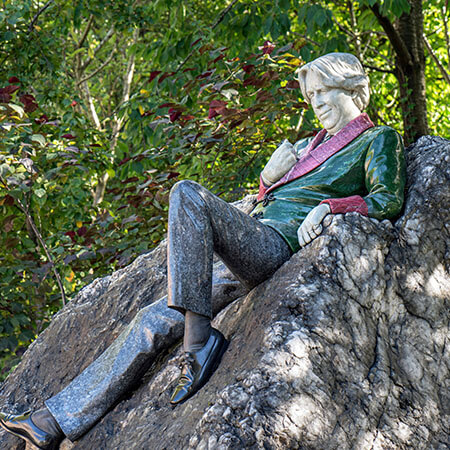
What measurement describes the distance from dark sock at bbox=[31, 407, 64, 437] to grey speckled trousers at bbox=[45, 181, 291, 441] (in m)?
0.03

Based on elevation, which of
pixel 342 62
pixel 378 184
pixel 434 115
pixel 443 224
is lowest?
pixel 434 115

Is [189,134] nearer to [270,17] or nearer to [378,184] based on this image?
[270,17]

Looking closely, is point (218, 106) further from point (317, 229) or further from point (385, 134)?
point (317, 229)

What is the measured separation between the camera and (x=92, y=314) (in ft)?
14.9

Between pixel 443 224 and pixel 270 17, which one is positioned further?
pixel 270 17

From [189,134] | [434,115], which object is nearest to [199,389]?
[189,134]

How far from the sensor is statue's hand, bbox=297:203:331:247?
3.37 metres

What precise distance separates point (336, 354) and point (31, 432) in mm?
1496

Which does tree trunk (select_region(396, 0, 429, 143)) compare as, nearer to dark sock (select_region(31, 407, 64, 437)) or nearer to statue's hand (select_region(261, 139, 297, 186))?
statue's hand (select_region(261, 139, 297, 186))

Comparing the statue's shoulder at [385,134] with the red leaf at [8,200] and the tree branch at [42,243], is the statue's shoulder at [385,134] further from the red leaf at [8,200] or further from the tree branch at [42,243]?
the red leaf at [8,200]

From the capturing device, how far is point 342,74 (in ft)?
12.6

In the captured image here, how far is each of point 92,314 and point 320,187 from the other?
1640 mm

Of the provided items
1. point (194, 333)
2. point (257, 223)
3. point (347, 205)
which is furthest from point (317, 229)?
point (194, 333)

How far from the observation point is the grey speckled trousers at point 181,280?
3.21 meters
